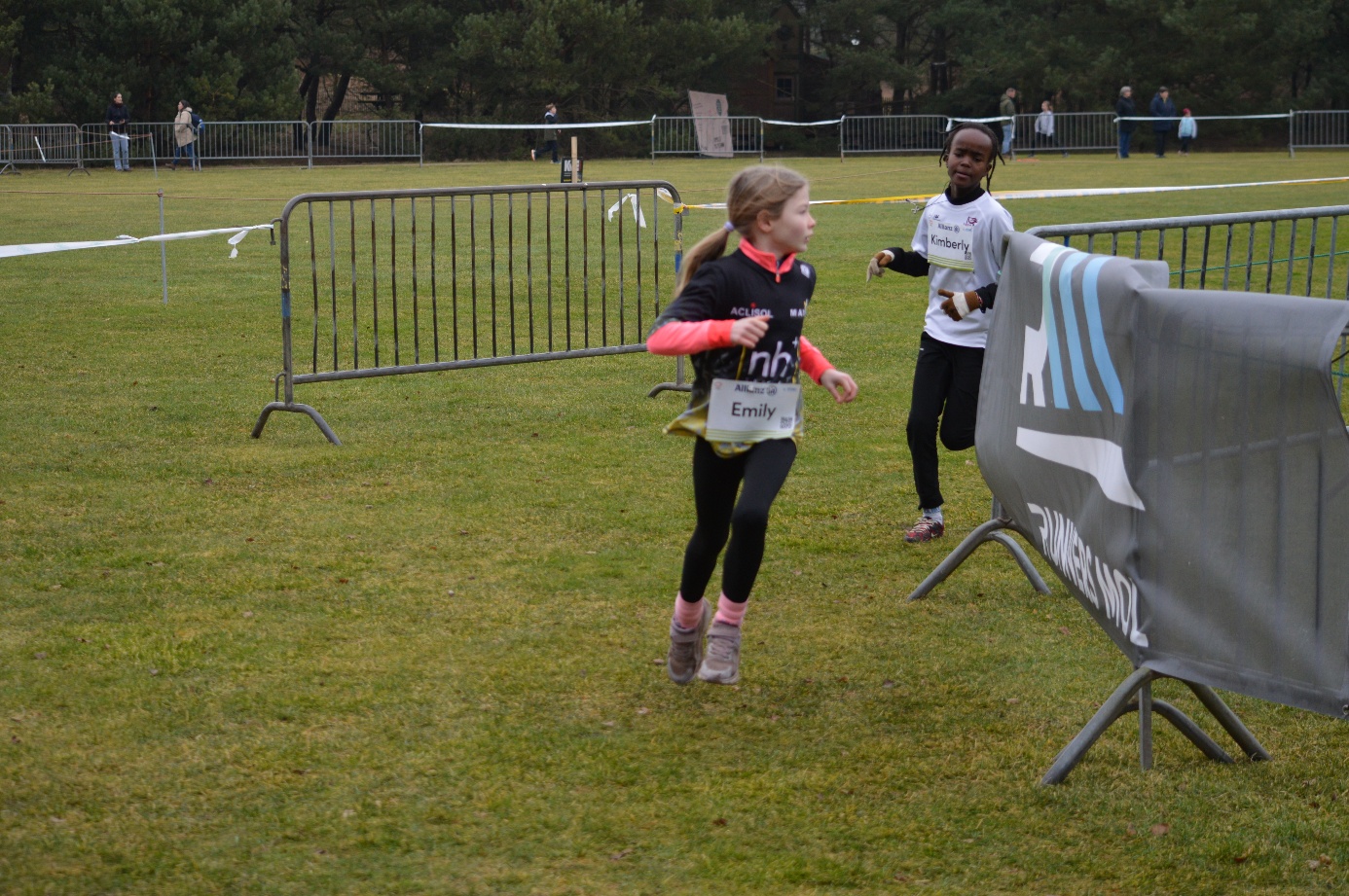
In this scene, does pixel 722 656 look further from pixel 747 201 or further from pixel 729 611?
pixel 747 201

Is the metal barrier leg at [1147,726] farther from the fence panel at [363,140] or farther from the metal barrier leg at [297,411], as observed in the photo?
the fence panel at [363,140]

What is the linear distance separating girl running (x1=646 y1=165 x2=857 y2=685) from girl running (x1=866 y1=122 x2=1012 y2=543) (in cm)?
159

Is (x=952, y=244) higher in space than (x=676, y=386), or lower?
higher

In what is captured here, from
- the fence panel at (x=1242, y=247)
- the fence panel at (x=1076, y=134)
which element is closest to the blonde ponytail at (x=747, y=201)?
the fence panel at (x=1242, y=247)

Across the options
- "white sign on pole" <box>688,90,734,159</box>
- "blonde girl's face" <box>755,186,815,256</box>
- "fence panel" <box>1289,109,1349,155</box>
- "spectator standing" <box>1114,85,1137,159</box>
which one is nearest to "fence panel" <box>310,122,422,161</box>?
"white sign on pole" <box>688,90,734,159</box>

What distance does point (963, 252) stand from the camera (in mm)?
6195

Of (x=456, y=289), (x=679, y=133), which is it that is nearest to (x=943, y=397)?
(x=456, y=289)

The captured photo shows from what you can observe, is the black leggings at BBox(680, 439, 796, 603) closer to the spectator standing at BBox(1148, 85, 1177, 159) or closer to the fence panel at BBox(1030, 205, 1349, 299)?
the fence panel at BBox(1030, 205, 1349, 299)

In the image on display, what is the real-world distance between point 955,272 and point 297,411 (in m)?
4.14

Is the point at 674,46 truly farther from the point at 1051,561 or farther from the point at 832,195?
the point at 1051,561

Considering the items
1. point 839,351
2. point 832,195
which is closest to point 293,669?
point 839,351

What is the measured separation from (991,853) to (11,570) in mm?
4261

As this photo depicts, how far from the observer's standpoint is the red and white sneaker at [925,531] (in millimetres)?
6555

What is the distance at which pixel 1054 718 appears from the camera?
4555 mm
